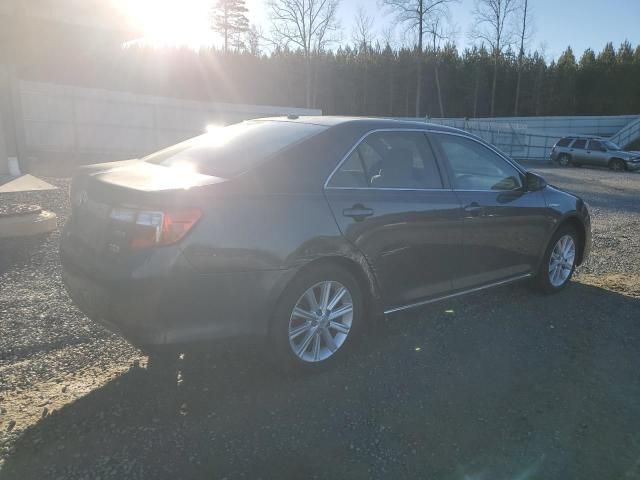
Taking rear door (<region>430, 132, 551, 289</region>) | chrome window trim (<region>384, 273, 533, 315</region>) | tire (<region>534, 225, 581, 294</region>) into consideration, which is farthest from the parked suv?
chrome window trim (<region>384, 273, 533, 315</region>)

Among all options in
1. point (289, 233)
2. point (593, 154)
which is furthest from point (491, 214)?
point (593, 154)

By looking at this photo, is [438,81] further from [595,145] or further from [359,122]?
[359,122]

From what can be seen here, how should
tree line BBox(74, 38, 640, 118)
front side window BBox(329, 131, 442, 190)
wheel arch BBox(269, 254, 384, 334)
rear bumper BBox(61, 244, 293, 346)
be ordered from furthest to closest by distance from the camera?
1. tree line BBox(74, 38, 640, 118)
2. front side window BBox(329, 131, 442, 190)
3. wheel arch BBox(269, 254, 384, 334)
4. rear bumper BBox(61, 244, 293, 346)

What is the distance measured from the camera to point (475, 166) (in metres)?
→ 4.51

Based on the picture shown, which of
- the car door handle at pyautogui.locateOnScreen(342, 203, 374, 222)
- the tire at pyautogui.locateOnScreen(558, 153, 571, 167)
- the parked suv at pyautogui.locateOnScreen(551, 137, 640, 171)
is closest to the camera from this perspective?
the car door handle at pyautogui.locateOnScreen(342, 203, 374, 222)

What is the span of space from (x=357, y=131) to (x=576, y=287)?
130 inches

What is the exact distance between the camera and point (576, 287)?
5484 millimetres

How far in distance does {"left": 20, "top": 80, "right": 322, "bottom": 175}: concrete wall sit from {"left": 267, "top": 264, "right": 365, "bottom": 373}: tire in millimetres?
14558

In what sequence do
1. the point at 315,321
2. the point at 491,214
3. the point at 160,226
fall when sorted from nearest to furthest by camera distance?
the point at 160,226 < the point at 315,321 < the point at 491,214

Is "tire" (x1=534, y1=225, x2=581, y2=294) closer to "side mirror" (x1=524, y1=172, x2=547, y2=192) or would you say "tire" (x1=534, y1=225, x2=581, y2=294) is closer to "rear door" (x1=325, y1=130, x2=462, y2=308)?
"side mirror" (x1=524, y1=172, x2=547, y2=192)

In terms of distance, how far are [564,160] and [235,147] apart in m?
28.8

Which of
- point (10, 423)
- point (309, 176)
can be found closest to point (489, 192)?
point (309, 176)

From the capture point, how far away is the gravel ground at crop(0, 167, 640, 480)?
8.24ft

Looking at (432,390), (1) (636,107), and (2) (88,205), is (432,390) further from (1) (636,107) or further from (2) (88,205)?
(1) (636,107)
